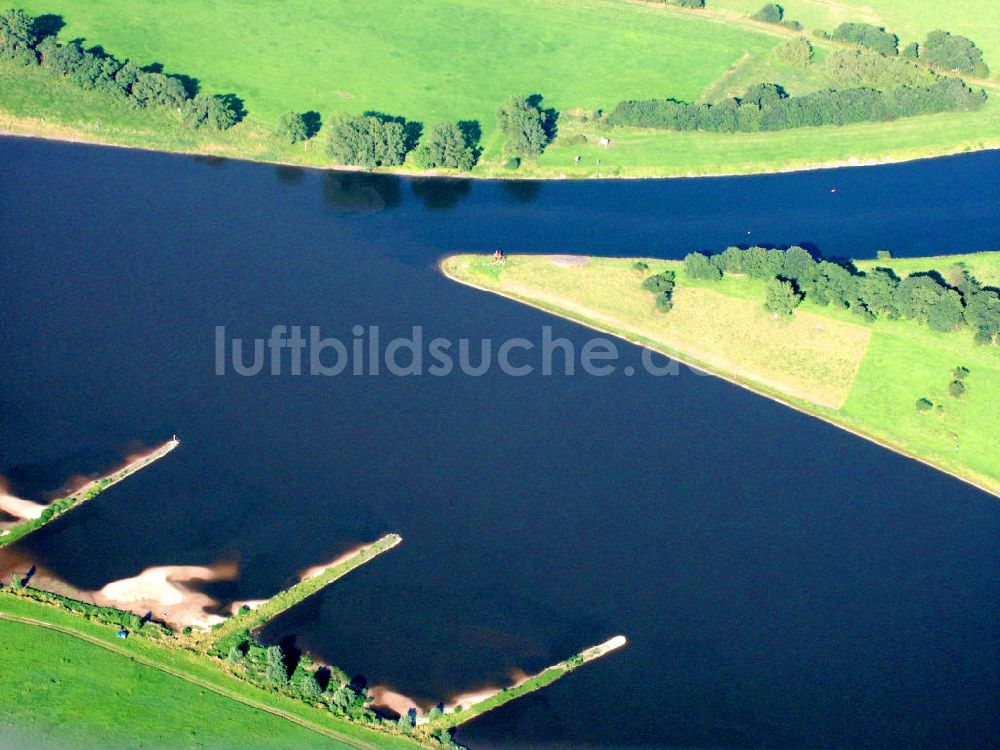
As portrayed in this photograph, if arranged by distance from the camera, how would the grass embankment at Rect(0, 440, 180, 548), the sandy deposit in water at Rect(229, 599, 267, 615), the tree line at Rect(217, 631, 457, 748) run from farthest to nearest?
the grass embankment at Rect(0, 440, 180, 548), the sandy deposit in water at Rect(229, 599, 267, 615), the tree line at Rect(217, 631, 457, 748)

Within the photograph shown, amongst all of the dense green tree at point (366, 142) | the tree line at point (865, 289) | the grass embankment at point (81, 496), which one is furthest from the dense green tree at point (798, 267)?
the grass embankment at point (81, 496)

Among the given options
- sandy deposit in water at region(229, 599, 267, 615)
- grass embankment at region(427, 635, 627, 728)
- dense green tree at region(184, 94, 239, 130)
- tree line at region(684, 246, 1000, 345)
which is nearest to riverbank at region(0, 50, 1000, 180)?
dense green tree at region(184, 94, 239, 130)

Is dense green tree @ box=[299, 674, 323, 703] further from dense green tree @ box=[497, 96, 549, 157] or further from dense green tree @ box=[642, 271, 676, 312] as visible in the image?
dense green tree @ box=[497, 96, 549, 157]

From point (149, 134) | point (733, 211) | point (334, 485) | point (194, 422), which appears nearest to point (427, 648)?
point (334, 485)

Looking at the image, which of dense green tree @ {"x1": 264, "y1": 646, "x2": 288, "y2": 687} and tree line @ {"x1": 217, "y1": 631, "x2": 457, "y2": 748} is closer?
tree line @ {"x1": 217, "y1": 631, "x2": 457, "y2": 748}

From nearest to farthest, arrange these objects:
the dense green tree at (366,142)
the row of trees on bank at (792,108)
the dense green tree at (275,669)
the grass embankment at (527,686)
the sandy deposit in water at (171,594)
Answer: the grass embankment at (527,686) → the dense green tree at (275,669) → the sandy deposit in water at (171,594) → the dense green tree at (366,142) → the row of trees on bank at (792,108)

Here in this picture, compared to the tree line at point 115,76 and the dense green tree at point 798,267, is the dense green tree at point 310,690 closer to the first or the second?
the dense green tree at point 798,267
